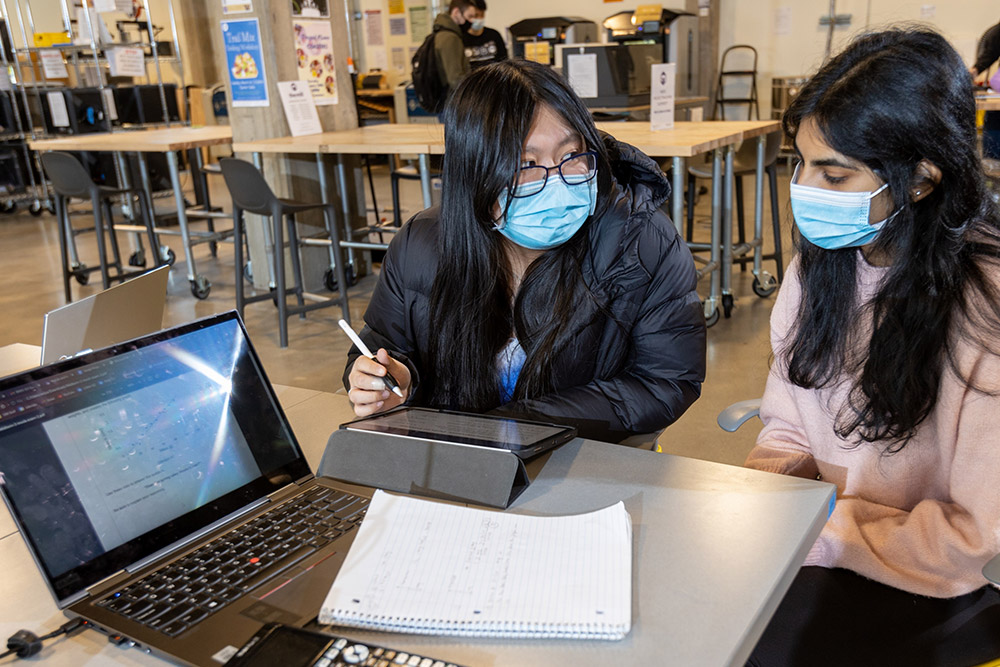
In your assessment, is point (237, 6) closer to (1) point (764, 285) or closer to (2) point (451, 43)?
(2) point (451, 43)

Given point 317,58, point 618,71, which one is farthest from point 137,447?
point 618,71

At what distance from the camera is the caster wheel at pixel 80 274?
16.0ft

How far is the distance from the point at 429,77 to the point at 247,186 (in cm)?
246

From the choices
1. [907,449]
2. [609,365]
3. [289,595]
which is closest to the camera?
[289,595]

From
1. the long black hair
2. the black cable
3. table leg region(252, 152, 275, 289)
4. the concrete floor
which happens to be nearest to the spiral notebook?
the black cable

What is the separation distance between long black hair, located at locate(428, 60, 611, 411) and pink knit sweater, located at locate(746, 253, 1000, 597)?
0.36 m

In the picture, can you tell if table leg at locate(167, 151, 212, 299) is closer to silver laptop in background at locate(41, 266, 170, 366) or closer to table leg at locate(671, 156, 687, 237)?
table leg at locate(671, 156, 687, 237)

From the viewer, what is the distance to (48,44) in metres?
7.00

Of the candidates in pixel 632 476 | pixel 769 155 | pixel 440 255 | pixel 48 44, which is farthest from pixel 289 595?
pixel 48 44

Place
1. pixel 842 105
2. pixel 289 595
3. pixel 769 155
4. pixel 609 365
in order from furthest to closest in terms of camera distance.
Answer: pixel 769 155, pixel 609 365, pixel 842 105, pixel 289 595

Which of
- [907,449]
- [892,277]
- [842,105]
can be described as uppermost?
[842,105]

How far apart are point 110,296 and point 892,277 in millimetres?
1125

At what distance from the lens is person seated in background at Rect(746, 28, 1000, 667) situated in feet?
3.37

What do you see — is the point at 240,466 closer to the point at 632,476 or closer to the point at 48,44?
the point at 632,476
